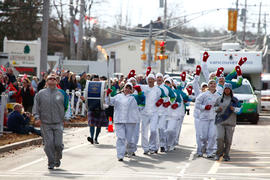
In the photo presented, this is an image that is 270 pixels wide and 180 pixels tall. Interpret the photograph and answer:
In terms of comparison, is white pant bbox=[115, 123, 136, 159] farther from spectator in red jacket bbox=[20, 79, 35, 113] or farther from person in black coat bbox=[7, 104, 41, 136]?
spectator in red jacket bbox=[20, 79, 35, 113]

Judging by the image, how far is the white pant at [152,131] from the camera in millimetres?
15781

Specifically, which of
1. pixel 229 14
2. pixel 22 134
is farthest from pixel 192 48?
pixel 22 134

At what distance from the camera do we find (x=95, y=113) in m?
17.9

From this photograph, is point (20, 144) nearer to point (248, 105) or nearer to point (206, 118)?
point (206, 118)

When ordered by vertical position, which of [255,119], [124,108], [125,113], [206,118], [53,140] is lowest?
[255,119]

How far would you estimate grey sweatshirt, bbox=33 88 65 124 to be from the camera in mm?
12961

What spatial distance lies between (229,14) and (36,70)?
12465mm

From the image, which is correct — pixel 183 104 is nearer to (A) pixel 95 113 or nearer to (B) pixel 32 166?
(A) pixel 95 113

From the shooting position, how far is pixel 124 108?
48.8 feet

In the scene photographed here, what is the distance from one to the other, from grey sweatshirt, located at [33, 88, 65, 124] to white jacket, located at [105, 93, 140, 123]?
199 centimetres

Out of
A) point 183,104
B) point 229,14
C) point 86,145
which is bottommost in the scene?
point 86,145

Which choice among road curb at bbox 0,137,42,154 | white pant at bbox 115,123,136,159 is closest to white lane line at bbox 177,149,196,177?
white pant at bbox 115,123,136,159

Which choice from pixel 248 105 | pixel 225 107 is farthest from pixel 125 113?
pixel 248 105

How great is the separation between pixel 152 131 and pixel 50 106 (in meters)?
3.62
